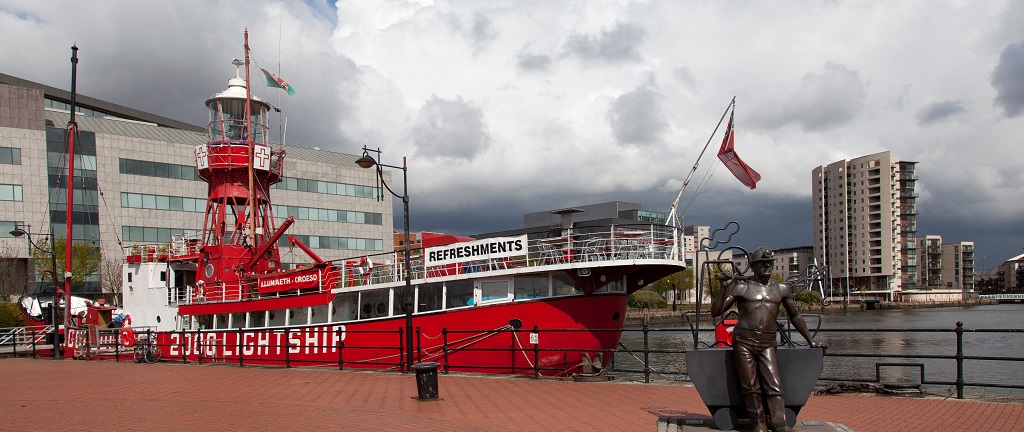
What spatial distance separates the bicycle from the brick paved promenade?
6.69 metres

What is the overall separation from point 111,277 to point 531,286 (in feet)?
137

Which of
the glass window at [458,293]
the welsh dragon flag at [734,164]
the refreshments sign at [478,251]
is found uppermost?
the welsh dragon flag at [734,164]

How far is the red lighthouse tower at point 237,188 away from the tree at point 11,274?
79.0 ft

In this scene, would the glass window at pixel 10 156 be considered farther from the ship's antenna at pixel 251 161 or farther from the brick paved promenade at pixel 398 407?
the brick paved promenade at pixel 398 407

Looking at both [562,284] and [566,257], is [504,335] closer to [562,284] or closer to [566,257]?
[562,284]

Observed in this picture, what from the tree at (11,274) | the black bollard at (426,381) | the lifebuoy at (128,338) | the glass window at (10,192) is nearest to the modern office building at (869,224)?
the tree at (11,274)

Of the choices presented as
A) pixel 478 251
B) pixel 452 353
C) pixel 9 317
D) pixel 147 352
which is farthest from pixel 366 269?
pixel 9 317

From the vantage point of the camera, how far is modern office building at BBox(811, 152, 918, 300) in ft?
433

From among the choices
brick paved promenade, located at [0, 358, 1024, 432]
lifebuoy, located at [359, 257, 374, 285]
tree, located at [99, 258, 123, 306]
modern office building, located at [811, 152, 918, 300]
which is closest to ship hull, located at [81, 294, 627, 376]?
lifebuoy, located at [359, 257, 374, 285]

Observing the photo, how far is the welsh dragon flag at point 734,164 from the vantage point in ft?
73.1

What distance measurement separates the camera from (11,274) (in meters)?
48.4

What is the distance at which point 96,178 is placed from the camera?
5491 cm

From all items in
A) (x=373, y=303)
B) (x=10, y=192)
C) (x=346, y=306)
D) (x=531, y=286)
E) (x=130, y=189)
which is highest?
(x=130, y=189)

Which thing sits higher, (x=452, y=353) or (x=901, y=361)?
(x=452, y=353)
